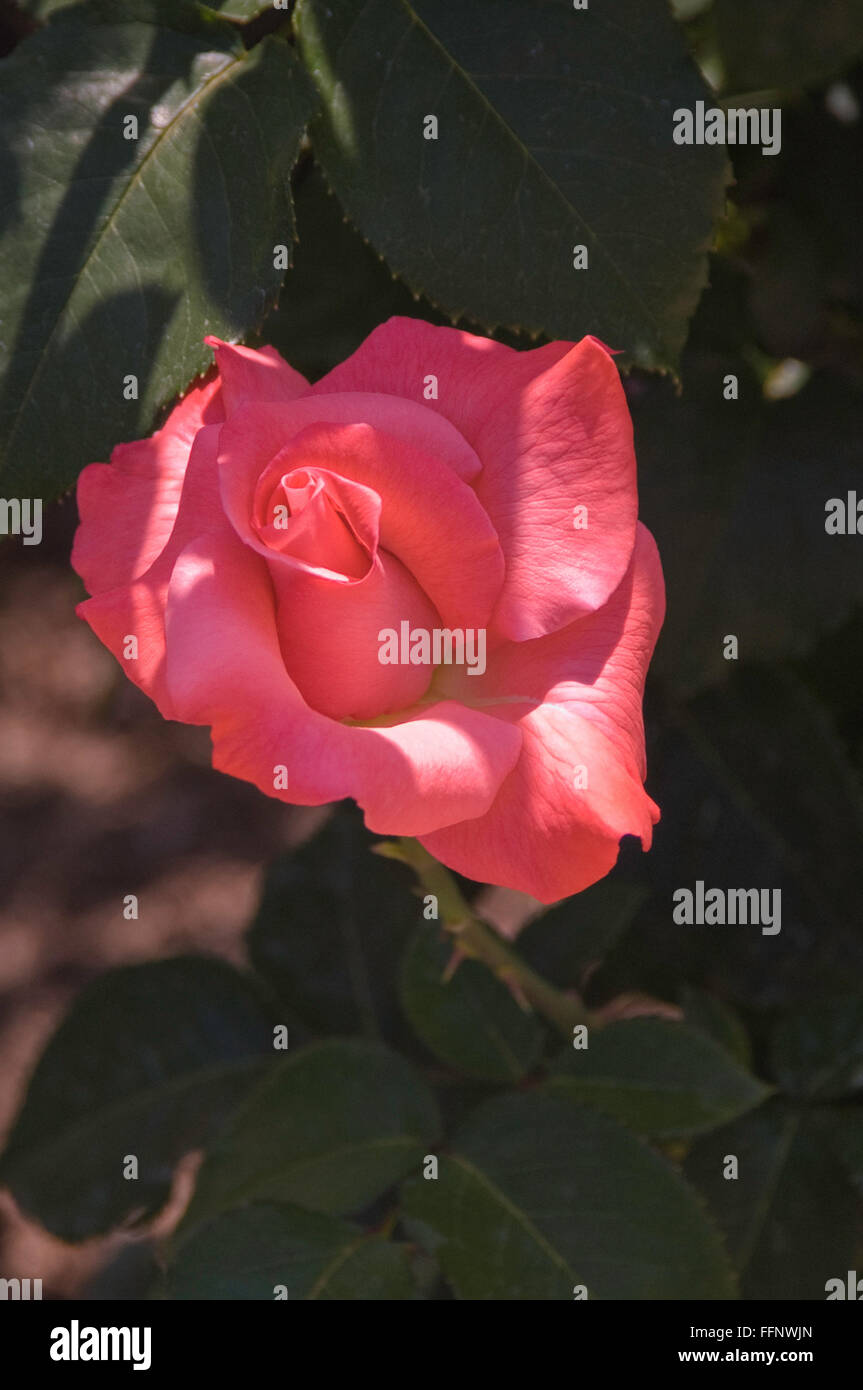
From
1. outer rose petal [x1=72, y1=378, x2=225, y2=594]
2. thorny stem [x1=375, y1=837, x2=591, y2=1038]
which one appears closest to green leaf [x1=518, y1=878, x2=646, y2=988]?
thorny stem [x1=375, y1=837, x2=591, y2=1038]

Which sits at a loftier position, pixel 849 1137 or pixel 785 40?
pixel 785 40

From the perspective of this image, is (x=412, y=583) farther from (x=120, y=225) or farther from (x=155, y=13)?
(x=155, y=13)

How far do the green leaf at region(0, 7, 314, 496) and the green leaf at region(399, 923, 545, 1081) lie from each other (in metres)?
0.57

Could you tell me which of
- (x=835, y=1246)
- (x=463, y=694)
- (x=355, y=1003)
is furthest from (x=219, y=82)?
(x=835, y=1246)

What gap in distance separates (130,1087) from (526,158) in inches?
37.0

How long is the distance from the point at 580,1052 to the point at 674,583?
41 centimetres

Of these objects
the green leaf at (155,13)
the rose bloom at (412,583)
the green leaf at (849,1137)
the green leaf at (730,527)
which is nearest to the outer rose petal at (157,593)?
the rose bloom at (412,583)

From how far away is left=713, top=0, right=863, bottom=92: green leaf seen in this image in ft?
2.83

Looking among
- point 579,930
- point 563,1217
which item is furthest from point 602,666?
point 579,930

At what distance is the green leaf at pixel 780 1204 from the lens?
0.97 m

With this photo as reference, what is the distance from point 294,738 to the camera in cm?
50

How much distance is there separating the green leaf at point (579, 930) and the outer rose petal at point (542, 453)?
0.56 m

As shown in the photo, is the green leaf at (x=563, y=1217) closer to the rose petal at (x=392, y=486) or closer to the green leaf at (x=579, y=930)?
the green leaf at (x=579, y=930)

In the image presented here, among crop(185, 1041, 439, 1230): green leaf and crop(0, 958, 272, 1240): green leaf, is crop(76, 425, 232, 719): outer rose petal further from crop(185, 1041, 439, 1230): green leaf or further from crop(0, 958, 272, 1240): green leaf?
crop(0, 958, 272, 1240): green leaf
